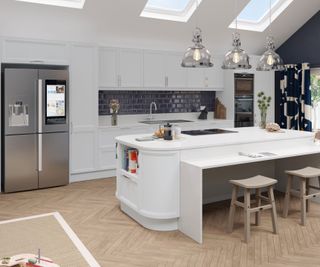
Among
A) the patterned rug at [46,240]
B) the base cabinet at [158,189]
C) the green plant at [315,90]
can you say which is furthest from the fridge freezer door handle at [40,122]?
the green plant at [315,90]

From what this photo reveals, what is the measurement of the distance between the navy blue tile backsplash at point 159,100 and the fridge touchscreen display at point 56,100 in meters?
1.16

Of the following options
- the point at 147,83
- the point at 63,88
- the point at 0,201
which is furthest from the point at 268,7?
the point at 0,201

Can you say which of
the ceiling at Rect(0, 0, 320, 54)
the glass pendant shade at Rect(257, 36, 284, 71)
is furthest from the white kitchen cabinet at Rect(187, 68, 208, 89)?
the glass pendant shade at Rect(257, 36, 284, 71)

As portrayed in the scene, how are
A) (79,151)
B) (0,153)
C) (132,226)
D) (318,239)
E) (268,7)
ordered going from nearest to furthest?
(318,239) → (132,226) → (0,153) → (79,151) → (268,7)

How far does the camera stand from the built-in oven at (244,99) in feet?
25.3

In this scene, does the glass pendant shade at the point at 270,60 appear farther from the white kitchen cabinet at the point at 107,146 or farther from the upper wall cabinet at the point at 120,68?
the white kitchen cabinet at the point at 107,146

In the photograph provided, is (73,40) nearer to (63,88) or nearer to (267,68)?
(63,88)

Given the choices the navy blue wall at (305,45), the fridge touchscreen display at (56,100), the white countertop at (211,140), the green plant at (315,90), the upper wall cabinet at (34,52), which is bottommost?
the white countertop at (211,140)

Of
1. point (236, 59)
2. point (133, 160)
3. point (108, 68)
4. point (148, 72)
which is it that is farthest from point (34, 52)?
point (236, 59)

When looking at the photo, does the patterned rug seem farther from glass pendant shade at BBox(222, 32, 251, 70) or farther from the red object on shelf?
glass pendant shade at BBox(222, 32, 251, 70)

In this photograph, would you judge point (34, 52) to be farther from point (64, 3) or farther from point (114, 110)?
point (114, 110)

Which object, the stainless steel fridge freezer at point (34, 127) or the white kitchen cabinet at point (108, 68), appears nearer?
the stainless steel fridge freezer at point (34, 127)

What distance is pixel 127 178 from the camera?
14.5 feet

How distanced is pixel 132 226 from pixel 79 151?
2345mm
